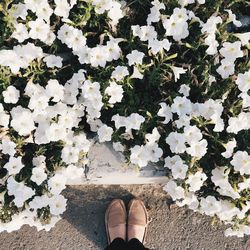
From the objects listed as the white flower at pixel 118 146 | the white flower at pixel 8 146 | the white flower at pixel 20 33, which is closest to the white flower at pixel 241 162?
the white flower at pixel 118 146

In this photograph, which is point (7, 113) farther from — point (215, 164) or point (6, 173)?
point (215, 164)

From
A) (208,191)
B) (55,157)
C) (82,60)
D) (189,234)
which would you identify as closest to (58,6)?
(82,60)

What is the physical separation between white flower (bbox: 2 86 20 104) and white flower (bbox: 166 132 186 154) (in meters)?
0.88

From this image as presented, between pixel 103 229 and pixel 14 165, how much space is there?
1.03 m

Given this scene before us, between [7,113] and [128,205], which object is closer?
[7,113]

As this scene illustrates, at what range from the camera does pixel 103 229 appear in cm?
338

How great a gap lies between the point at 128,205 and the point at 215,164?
0.91m

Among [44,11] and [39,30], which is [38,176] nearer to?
[39,30]

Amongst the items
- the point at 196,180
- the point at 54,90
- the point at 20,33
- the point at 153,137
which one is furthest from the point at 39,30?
the point at 196,180

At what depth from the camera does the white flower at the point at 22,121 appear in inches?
102

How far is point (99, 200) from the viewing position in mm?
3379

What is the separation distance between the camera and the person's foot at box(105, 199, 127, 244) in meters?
3.31

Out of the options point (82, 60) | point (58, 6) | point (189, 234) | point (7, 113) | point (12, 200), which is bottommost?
point (189, 234)

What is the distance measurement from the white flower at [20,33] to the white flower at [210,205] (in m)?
1.39
